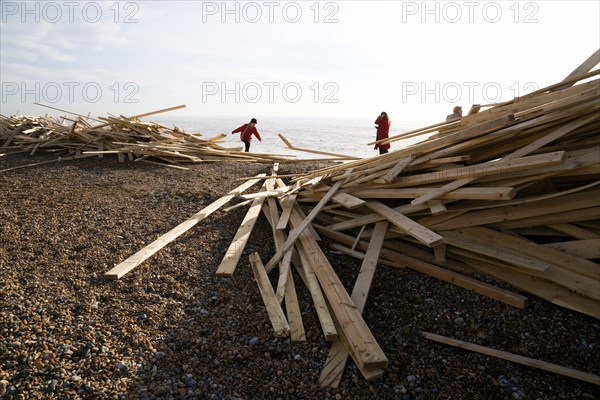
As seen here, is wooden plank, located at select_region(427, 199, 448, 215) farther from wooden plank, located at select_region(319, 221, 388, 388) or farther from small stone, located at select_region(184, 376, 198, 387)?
small stone, located at select_region(184, 376, 198, 387)

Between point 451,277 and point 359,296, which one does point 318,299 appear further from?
point 451,277

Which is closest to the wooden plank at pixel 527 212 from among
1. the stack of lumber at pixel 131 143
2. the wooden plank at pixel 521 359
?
the wooden plank at pixel 521 359

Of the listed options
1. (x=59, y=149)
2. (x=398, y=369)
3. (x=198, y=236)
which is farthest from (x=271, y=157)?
(x=398, y=369)

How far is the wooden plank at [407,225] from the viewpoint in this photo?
3.44 meters

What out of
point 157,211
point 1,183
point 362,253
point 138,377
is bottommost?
point 138,377

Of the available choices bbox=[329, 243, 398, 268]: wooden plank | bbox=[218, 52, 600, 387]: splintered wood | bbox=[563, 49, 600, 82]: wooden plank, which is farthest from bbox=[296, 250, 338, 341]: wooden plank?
bbox=[563, 49, 600, 82]: wooden plank

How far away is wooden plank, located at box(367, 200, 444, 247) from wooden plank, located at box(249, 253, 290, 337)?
4.75ft

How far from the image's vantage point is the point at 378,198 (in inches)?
180

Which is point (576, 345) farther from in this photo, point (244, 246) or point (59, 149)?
point (59, 149)

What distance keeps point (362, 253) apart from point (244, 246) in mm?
1467

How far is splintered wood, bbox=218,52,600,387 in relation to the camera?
3158 mm

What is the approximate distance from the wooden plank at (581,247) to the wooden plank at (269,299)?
8.18 ft

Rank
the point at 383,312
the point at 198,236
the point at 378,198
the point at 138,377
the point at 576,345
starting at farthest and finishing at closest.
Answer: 1. the point at 198,236
2. the point at 378,198
3. the point at 383,312
4. the point at 576,345
5. the point at 138,377

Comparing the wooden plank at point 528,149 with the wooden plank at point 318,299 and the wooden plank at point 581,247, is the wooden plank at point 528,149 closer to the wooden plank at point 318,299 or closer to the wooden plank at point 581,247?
the wooden plank at point 581,247
